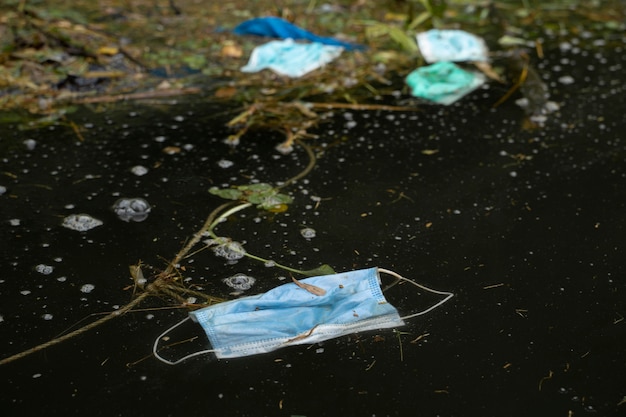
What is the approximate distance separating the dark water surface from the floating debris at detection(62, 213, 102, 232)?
31 millimetres

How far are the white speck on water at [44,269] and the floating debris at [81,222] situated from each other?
0.65ft

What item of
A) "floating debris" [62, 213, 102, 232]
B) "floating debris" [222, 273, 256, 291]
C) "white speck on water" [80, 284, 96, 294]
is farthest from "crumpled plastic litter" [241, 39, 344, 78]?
"white speck on water" [80, 284, 96, 294]

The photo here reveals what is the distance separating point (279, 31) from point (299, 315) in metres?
2.25

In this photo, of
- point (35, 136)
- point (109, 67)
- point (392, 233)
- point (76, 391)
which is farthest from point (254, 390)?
point (109, 67)

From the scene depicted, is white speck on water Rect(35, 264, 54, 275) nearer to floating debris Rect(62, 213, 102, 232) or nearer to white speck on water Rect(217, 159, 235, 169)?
floating debris Rect(62, 213, 102, 232)

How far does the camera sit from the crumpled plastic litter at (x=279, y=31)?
12.2ft

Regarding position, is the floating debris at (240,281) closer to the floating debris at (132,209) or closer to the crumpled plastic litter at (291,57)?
the floating debris at (132,209)

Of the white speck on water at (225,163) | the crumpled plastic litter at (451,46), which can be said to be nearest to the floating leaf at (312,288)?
the white speck on water at (225,163)

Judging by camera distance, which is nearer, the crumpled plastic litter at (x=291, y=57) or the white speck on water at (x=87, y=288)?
the white speck on water at (x=87, y=288)

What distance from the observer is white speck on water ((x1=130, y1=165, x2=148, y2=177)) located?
2.53m

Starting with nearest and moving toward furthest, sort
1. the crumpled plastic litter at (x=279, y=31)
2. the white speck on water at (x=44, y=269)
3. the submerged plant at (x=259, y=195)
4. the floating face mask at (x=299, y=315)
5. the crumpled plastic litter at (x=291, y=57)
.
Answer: the floating face mask at (x=299, y=315), the white speck on water at (x=44, y=269), the submerged plant at (x=259, y=195), the crumpled plastic litter at (x=291, y=57), the crumpled plastic litter at (x=279, y=31)

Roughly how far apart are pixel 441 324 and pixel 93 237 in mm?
1075

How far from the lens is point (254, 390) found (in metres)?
1.62

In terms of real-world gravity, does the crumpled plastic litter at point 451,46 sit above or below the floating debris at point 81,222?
below
